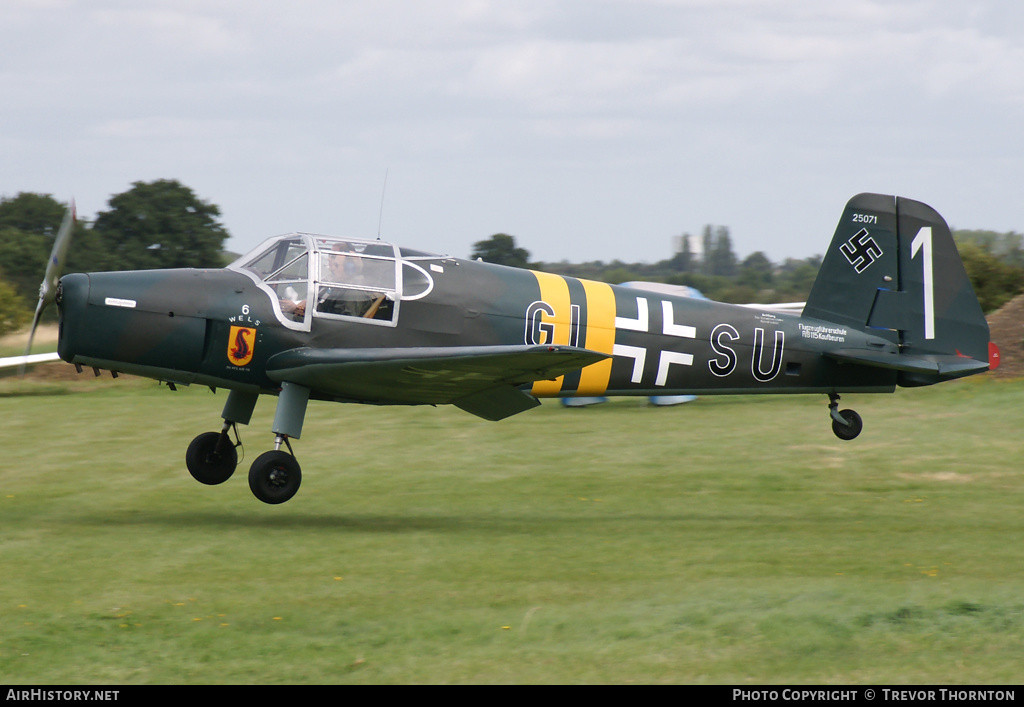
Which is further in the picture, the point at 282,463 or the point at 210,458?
the point at 210,458

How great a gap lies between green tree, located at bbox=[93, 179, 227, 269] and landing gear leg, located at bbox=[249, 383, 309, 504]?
897 inches

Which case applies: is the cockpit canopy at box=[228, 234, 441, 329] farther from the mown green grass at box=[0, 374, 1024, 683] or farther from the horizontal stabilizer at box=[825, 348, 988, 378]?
the horizontal stabilizer at box=[825, 348, 988, 378]

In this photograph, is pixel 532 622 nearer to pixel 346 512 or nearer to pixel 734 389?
pixel 346 512

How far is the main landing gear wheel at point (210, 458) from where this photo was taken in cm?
1057

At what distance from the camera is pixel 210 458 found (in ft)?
34.8

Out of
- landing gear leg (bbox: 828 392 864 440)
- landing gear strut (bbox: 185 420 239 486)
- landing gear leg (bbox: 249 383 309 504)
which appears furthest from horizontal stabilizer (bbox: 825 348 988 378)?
landing gear strut (bbox: 185 420 239 486)

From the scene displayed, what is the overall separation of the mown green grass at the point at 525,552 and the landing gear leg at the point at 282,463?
0.33 m

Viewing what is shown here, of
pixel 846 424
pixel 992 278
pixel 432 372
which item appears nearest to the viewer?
pixel 432 372

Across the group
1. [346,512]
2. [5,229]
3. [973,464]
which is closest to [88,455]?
[346,512]

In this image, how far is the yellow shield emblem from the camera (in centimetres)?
952

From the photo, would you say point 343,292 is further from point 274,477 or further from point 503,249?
point 503,249

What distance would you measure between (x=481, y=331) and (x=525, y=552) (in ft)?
8.56

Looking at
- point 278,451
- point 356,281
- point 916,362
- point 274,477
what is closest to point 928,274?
point 916,362

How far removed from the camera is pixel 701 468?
41.0 ft
